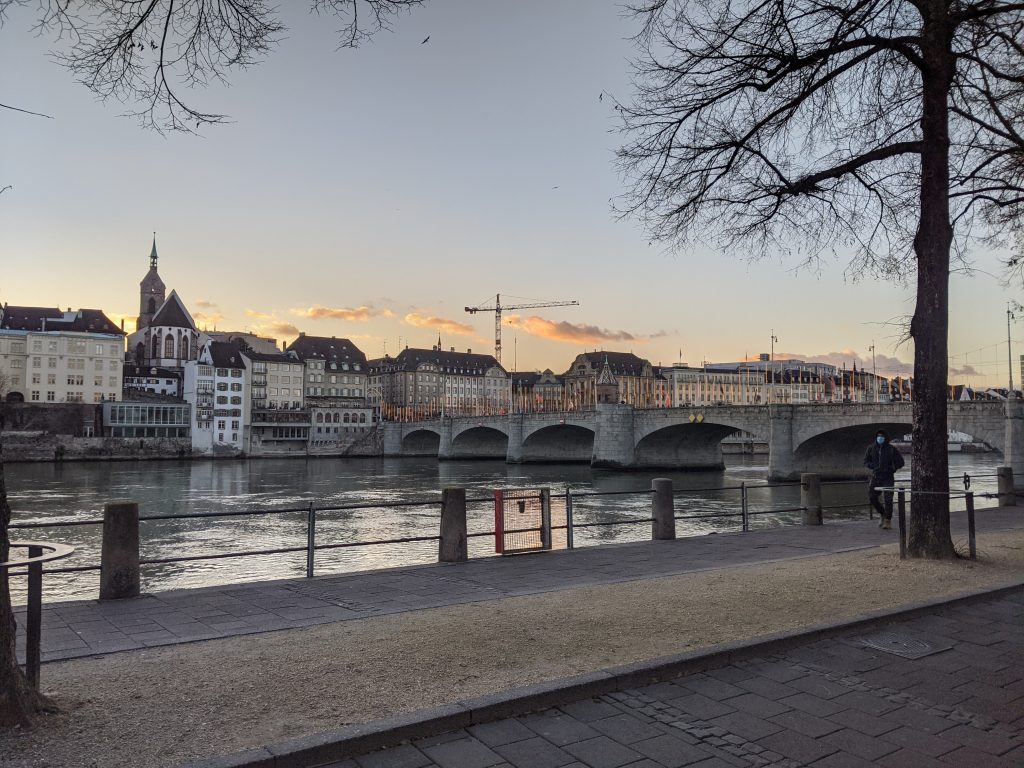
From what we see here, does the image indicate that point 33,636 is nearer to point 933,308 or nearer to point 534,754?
point 534,754

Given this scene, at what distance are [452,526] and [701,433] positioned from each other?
55939mm

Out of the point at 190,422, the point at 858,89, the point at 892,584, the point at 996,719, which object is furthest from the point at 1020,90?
the point at 190,422

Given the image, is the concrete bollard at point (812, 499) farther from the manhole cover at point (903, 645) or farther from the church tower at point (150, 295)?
the church tower at point (150, 295)

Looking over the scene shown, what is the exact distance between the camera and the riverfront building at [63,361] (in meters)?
92.4

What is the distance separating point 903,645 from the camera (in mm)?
6352

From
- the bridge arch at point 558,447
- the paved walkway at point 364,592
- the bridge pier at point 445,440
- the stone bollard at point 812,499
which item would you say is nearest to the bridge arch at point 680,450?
the bridge arch at point 558,447

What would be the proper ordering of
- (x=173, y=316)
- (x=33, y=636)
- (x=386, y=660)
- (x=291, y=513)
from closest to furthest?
(x=33, y=636) < (x=386, y=660) < (x=291, y=513) < (x=173, y=316)


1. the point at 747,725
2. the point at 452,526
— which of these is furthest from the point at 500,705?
the point at 452,526

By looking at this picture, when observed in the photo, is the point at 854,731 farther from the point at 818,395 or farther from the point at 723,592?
the point at 818,395

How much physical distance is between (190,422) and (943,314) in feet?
328

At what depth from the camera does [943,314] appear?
10.2 m

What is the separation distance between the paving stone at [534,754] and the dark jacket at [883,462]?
12.3 m

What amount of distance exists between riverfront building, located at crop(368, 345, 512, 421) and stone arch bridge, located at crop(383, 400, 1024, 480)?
1865 inches

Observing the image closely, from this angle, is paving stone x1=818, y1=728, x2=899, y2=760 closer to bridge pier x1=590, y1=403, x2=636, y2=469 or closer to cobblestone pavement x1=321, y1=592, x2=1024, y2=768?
cobblestone pavement x1=321, y1=592, x2=1024, y2=768
